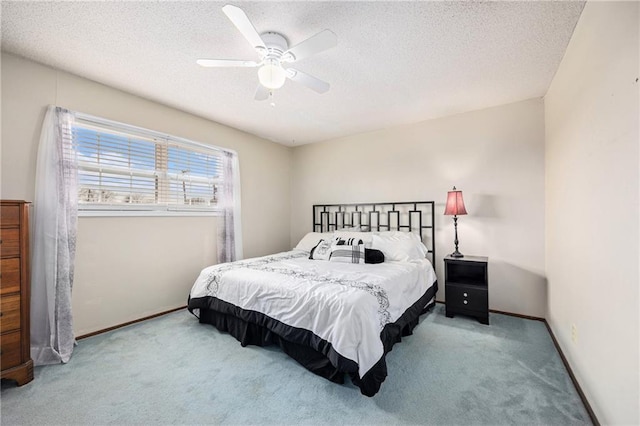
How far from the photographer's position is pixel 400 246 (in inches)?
124

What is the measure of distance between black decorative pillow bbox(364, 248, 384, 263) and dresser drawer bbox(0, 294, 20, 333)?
2.90 m

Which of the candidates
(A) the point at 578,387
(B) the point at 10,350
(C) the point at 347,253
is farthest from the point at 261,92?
(A) the point at 578,387

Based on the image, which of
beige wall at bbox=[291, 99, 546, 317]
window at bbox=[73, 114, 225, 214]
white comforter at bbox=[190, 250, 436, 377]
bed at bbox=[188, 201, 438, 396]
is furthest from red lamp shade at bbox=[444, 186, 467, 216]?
window at bbox=[73, 114, 225, 214]

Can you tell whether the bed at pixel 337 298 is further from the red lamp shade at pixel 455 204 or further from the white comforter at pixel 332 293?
the red lamp shade at pixel 455 204

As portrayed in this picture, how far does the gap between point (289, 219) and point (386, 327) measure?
131 inches

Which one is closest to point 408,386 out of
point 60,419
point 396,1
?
point 60,419

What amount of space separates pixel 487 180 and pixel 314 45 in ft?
8.85

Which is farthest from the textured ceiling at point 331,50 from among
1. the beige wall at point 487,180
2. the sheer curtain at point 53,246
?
the sheer curtain at point 53,246

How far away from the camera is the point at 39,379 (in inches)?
73.3

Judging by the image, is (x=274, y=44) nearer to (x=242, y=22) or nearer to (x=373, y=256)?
(x=242, y=22)

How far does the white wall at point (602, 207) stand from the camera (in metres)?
1.13

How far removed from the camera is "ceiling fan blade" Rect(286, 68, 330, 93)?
1984 millimetres

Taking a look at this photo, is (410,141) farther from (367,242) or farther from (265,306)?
(265,306)

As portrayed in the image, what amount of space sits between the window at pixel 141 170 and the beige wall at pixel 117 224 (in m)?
0.12
